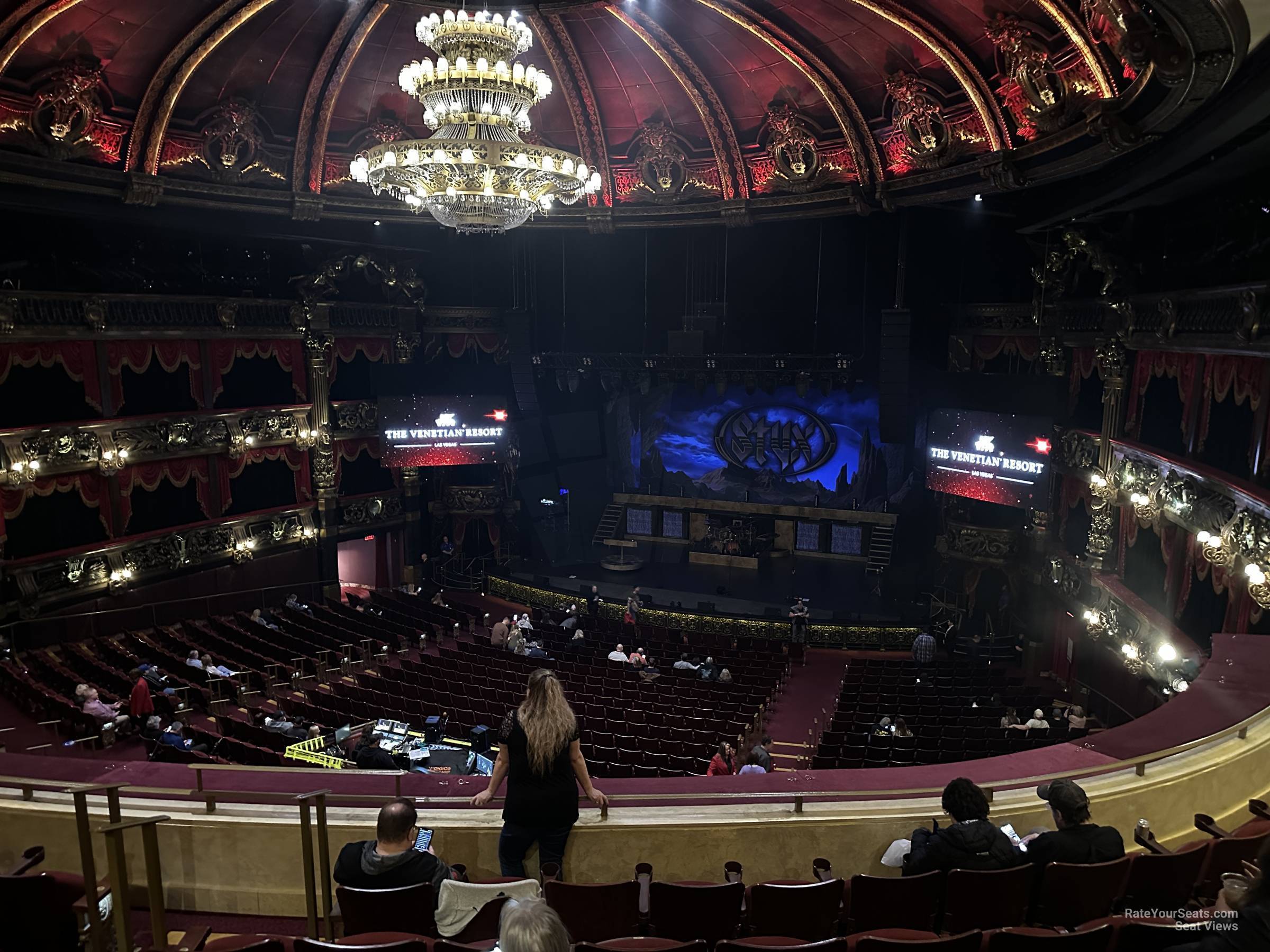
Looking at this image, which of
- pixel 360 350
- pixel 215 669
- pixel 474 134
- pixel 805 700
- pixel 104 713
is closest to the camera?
pixel 474 134

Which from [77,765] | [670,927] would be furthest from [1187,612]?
[77,765]

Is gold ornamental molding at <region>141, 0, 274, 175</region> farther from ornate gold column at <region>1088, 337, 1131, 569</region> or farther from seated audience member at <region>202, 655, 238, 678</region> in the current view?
ornate gold column at <region>1088, 337, 1131, 569</region>

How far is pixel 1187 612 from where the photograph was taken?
12.4m

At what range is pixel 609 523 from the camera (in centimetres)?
2530

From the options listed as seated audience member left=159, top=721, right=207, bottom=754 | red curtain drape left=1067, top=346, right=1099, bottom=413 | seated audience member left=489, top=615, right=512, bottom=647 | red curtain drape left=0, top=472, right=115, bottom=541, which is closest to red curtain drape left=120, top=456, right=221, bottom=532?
red curtain drape left=0, top=472, right=115, bottom=541

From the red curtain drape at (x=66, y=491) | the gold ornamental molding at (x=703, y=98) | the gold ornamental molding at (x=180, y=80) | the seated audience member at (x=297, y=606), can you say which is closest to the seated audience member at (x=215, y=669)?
the seated audience member at (x=297, y=606)

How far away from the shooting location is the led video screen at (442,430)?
21797mm

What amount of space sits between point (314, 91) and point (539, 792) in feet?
56.4

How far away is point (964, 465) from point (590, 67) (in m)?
11.7

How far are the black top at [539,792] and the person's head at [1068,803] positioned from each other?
7.62 ft

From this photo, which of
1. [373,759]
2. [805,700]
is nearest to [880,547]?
[805,700]

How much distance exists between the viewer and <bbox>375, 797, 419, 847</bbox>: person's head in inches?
146

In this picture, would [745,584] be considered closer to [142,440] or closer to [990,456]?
[990,456]

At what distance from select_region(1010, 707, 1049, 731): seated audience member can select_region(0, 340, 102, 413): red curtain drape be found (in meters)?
17.1
